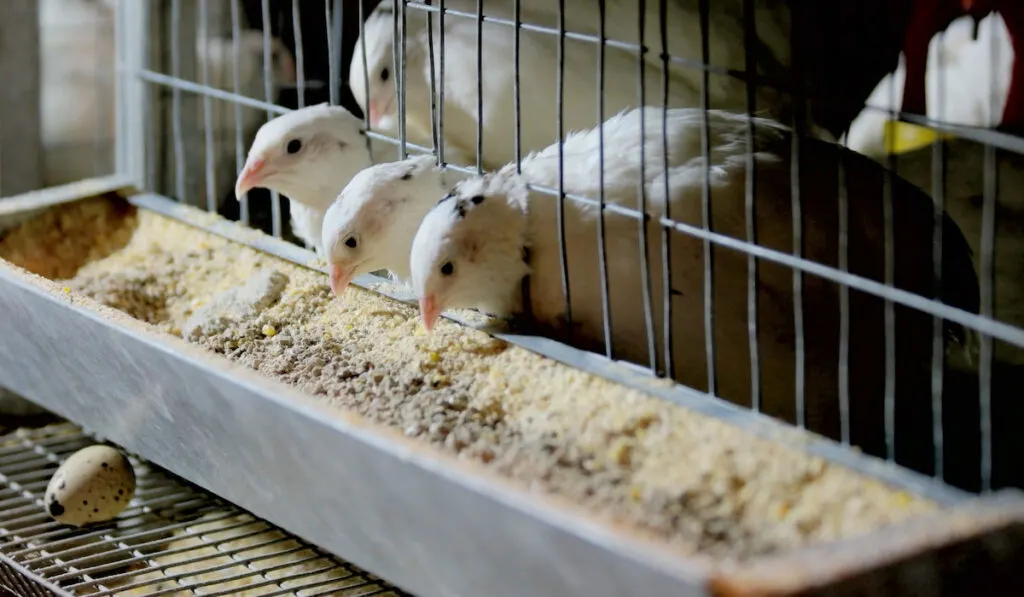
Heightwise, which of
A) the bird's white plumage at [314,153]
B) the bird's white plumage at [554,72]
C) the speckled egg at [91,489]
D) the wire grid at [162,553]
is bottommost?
the wire grid at [162,553]

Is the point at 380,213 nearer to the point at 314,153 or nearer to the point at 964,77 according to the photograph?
the point at 314,153

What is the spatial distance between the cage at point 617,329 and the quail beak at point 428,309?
3 centimetres

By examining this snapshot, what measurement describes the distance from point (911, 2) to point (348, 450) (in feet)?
3.13

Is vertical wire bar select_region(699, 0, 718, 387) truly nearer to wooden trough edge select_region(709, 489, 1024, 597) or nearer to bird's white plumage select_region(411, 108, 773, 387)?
bird's white plumage select_region(411, 108, 773, 387)

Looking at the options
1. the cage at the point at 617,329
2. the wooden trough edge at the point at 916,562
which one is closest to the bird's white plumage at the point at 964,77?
the cage at the point at 617,329

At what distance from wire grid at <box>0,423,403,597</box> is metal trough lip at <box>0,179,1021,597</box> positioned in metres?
0.23

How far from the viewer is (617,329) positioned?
1463 mm

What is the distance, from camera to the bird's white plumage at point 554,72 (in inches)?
72.9

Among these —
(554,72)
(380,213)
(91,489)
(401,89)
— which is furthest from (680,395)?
(91,489)

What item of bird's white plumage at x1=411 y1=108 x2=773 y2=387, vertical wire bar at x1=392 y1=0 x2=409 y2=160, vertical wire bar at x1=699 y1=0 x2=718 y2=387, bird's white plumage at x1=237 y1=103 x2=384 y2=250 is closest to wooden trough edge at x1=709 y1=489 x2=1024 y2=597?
vertical wire bar at x1=699 y1=0 x2=718 y2=387

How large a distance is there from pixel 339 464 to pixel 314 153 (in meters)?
0.73

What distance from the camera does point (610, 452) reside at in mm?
1156

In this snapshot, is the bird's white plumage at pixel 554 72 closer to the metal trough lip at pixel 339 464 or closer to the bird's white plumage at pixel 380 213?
the bird's white plumage at pixel 380 213

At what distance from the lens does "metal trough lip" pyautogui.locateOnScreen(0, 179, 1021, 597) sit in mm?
967
